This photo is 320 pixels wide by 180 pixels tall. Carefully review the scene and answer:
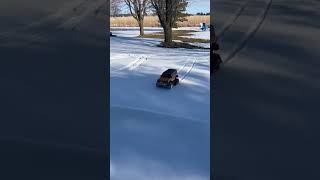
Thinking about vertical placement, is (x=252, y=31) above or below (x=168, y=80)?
above

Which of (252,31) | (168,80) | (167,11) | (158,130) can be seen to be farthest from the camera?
(167,11)

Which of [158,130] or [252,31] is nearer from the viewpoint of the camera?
[252,31]

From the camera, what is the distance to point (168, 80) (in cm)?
549

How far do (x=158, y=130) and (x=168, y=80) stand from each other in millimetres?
1864

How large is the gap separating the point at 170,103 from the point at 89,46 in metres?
2.22

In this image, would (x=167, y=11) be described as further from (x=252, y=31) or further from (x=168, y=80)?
(x=252, y=31)

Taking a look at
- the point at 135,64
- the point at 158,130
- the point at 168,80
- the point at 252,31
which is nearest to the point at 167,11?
the point at 135,64

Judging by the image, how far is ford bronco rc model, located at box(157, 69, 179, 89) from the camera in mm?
5314

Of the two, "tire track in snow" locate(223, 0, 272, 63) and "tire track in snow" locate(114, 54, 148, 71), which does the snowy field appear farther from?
"tire track in snow" locate(223, 0, 272, 63)

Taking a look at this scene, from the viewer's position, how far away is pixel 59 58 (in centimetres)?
255

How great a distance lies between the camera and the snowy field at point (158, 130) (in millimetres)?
3154

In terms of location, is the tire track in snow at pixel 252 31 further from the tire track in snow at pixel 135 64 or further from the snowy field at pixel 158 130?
the tire track in snow at pixel 135 64

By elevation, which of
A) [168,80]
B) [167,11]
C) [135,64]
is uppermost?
[167,11]

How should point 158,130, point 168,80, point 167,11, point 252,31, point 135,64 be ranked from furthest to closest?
point 167,11 < point 135,64 < point 168,80 < point 158,130 < point 252,31
